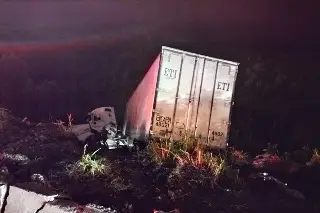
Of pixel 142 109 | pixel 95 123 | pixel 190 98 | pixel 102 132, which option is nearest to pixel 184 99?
pixel 190 98

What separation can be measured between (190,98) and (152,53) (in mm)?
1365

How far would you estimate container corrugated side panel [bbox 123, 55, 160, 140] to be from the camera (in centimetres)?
471

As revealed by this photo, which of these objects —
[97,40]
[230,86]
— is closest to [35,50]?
[97,40]

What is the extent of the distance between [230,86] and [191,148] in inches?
30.3

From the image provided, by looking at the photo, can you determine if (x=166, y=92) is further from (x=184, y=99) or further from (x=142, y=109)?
(x=142, y=109)

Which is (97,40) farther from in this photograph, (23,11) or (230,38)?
(230,38)

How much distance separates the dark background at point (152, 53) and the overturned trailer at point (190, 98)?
2.46 feet

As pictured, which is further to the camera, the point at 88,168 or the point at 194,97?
the point at 194,97

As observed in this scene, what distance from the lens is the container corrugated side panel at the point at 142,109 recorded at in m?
4.71

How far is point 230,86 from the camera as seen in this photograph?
464cm

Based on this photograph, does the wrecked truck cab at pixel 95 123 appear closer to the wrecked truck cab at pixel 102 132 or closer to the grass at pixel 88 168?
the wrecked truck cab at pixel 102 132

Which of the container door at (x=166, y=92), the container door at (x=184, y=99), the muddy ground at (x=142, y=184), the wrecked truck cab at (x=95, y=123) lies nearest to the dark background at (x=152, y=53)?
the wrecked truck cab at (x=95, y=123)

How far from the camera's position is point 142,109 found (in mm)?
4953

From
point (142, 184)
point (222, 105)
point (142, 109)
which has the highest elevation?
point (222, 105)
